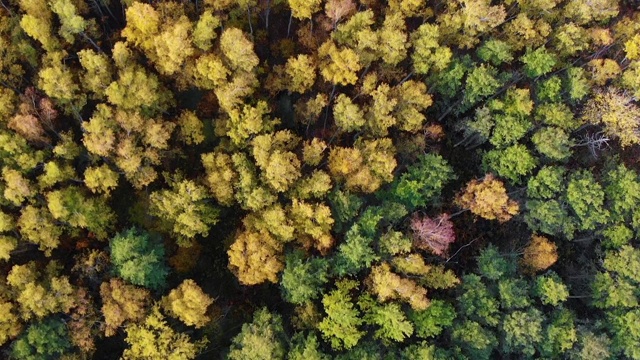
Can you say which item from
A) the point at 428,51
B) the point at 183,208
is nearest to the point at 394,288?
the point at 183,208

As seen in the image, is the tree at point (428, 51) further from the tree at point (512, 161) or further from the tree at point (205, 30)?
the tree at point (205, 30)

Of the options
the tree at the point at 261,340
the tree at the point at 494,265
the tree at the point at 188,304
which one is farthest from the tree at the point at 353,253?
the tree at the point at 188,304

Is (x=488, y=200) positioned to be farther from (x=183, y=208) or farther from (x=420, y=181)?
(x=183, y=208)

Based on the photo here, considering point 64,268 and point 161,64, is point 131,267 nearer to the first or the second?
point 64,268

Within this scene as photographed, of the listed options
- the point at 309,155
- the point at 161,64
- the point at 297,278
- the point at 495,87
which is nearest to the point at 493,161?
the point at 495,87

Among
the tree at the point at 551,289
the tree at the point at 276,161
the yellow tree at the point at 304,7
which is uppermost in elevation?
the yellow tree at the point at 304,7

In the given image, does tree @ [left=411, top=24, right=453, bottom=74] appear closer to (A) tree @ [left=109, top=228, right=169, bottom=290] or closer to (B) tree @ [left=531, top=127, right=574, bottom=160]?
(B) tree @ [left=531, top=127, right=574, bottom=160]
